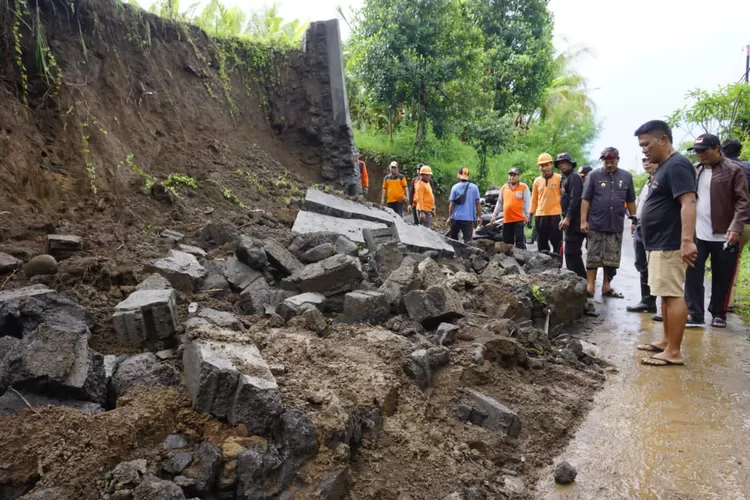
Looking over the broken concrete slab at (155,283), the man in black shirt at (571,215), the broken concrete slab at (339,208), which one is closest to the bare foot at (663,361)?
the man in black shirt at (571,215)

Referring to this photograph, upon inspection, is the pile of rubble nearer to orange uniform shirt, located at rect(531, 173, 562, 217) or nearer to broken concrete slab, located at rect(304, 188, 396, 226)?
broken concrete slab, located at rect(304, 188, 396, 226)

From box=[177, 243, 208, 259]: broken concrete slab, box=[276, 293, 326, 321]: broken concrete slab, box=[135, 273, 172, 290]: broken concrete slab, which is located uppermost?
box=[177, 243, 208, 259]: broken concrete slab

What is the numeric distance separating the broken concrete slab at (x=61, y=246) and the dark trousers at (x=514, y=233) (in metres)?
6.38

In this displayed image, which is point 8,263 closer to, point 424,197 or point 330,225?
point 330,225

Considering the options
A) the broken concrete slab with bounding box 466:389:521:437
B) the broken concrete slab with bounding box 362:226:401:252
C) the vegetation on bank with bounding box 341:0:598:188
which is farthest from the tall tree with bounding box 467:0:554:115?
the broken concrete slab with bounding box 466:389:521:437

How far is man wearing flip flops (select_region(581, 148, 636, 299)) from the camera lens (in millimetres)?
6242

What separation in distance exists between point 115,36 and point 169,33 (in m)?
1.17

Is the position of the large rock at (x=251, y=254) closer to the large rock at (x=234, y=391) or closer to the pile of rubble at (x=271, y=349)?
the pile of rubble at (x=271, y=349)

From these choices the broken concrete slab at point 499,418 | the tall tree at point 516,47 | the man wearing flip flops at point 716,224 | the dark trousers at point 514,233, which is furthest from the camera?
the tall tree at point 516,47

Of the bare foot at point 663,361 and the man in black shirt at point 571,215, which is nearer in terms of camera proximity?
the bare foot at point 663,361

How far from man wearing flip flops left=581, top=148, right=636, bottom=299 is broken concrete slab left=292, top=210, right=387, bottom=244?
110 inches

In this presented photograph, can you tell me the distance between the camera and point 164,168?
6.73 m

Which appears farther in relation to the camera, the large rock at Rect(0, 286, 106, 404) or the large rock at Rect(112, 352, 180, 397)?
the large rock at Rect(112, 352, 180, 397)

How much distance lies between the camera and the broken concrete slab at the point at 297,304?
12.1 ft
